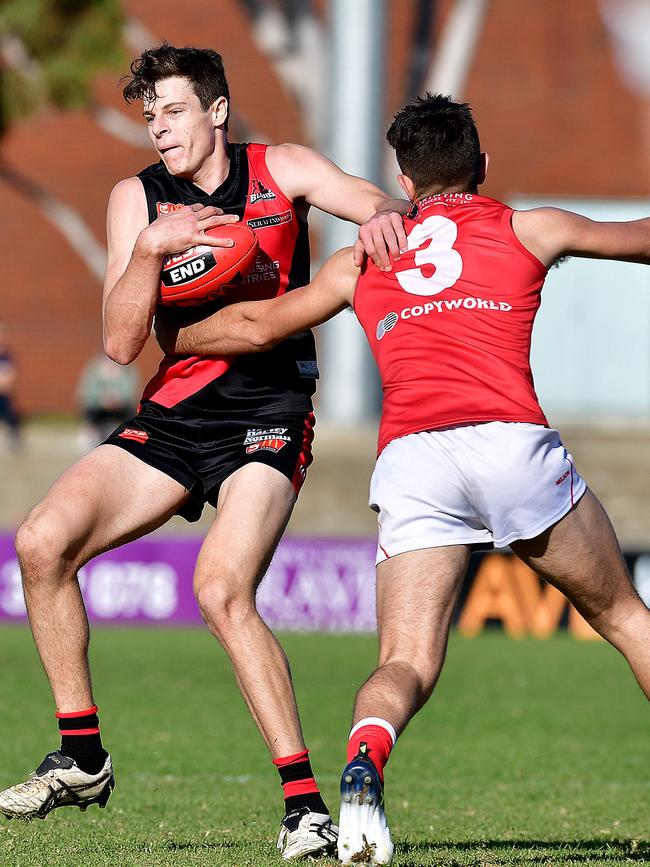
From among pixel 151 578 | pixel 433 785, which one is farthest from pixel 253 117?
pixel 433 785

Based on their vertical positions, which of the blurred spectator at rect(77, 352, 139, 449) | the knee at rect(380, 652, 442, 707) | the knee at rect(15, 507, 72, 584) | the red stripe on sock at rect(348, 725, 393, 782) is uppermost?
the knee at rect(15, 507, 72, 584)

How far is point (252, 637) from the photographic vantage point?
5.27m

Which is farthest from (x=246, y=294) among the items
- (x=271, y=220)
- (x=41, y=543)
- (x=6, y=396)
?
(x=6, y=396)

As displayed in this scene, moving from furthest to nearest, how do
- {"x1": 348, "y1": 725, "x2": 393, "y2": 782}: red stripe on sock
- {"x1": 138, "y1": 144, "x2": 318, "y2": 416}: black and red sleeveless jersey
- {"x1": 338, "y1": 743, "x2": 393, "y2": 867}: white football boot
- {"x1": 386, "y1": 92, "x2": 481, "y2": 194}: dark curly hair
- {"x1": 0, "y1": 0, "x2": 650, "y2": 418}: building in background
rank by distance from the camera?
1. {"x1": 0, "y1": 0, "x2": 650, "y2": 418}: building in background
2. {"x1": 138, "y1": 144, "x2": 318, "y2": 416}: black and red sleeveless jersey
3. {"x1": 386, "y1": 92, "x2": 481, "y2": 194}: dark curly hair
4. {"x1": 348, "y1": 725, "x2": 393, "y2": 782}: red stripe on sock
5. {"x1": 338, "y1": 743, "x2": 393, "y2": 867}: white football boot

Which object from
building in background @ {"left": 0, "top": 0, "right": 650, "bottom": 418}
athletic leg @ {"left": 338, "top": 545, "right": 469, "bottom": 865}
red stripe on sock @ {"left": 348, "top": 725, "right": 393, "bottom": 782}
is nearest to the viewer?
red stripe on sock @ {"left": 348, "top": 725, "right": 393, "bottom": 782}

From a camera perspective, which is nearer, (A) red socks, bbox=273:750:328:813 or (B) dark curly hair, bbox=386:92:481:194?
(B) dark curly hair, bbox=386:92:481:194

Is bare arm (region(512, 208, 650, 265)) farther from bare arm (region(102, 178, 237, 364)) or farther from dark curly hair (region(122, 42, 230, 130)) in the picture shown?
dark curly hair (region(122, 42, 230, 130))

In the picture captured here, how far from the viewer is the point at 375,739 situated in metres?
4.34

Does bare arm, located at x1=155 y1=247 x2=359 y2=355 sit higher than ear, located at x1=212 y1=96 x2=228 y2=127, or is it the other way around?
ear, located at x1=212 y1=96 x2=228 y2=127

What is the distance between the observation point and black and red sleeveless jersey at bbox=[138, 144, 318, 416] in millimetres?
5582

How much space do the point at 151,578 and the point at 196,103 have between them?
389 inches

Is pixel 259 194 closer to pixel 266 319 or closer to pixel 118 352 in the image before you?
A: pixel 266 319

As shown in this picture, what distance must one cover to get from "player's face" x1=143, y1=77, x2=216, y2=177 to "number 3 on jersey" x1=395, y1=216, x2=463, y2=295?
1.09m

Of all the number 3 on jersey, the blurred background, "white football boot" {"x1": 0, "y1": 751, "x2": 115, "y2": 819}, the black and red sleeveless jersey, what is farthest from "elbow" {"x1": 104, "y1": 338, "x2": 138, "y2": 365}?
the blurred background
